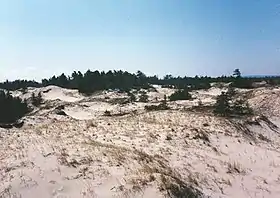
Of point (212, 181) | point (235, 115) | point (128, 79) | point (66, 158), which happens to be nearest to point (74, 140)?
point (66, 158)

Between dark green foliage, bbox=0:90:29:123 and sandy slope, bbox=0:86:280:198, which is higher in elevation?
sandy slope, bbox=0:86:280:198

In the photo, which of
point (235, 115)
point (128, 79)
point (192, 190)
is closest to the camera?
point (192, 190)

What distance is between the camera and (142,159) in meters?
15.0

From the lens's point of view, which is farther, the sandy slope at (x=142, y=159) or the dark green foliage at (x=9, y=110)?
the dark green foliage at (x=9, y=110)

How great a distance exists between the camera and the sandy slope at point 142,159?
40.4 feet

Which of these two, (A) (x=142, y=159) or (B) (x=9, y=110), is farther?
(B) (x=9, y=110)

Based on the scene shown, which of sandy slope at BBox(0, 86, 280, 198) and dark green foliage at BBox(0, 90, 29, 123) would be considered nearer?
sandy slope at BBox(0, 86, 280, 198)

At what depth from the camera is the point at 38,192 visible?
11961 millimetres

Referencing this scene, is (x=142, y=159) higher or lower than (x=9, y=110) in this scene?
higher

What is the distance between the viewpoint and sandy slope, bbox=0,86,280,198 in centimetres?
1231

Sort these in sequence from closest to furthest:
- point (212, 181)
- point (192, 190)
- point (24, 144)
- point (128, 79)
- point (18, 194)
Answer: point (18, 194), point (192, 190), point (212, 181), point (24, 144), point (128, 79)

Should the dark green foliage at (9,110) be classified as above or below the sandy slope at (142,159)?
below

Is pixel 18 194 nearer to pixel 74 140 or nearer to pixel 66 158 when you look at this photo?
pixel 66 158

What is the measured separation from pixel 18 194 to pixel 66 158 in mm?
3113
